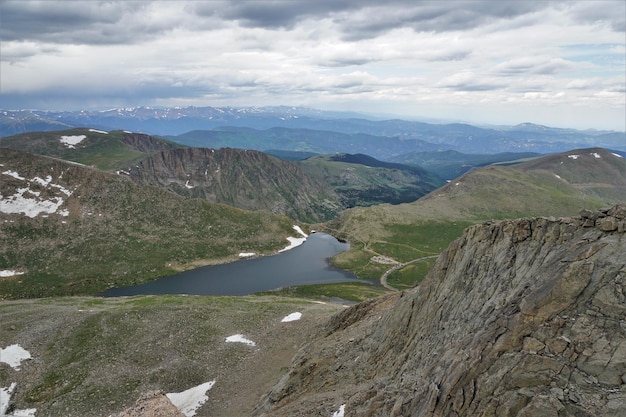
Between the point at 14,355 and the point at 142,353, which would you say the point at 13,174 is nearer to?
the point at 14,355

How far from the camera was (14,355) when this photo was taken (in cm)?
4978

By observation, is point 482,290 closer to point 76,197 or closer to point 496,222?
point 496,222

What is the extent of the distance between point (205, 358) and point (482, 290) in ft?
115

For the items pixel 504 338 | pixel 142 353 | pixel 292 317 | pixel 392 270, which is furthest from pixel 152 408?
pixel 392 270

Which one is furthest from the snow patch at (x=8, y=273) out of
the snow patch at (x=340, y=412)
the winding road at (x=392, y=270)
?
the snow patch at (x=340, y=412)

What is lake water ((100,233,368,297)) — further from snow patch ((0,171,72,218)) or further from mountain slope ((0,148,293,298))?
snow patch ((0,171,72,218))

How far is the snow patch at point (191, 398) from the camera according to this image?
41469 millimetres

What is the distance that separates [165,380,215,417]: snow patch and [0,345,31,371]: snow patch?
20072 millimetres

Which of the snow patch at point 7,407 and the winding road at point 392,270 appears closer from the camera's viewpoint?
the snow patch at point 7,407

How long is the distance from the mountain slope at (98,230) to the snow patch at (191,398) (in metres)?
78.7

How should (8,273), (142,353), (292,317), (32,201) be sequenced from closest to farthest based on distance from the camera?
(142,353) → (292,317) → (8,273) → (32,201)

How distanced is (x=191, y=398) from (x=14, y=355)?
24298 millimetres

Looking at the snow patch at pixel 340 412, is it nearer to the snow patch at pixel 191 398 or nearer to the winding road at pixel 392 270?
the snow patch at pixel 191 398

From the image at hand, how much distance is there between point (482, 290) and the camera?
2856 cm
